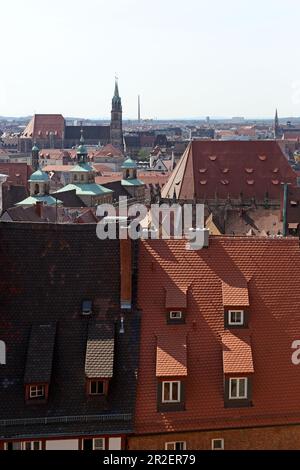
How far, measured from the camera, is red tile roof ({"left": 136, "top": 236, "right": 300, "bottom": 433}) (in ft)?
72.3

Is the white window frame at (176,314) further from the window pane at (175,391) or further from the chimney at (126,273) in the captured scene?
the window pane at (175,391)

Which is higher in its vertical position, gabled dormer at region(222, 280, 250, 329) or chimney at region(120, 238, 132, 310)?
chimney at region(120, 238, 132, 310)

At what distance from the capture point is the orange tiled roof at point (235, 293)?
78.1ft

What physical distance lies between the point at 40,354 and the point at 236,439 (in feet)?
21.2

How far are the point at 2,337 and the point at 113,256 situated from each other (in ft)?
15.1

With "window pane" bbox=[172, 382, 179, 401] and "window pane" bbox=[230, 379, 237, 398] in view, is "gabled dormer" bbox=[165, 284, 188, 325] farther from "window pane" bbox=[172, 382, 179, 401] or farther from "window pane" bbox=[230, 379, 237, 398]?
"window pane" bbox=[230, 379, 237, 398]

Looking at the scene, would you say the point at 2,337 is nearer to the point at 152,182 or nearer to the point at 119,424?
the point at 119,424

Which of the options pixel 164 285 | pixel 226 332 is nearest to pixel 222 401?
pixel 226 332

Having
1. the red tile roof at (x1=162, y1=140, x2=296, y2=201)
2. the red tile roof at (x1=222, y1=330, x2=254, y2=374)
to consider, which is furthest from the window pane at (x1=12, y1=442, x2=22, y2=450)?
the red tile roof at (x1=162, y1=140, x2=296, y2=201)

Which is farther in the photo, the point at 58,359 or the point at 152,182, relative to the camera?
the point at 152,182

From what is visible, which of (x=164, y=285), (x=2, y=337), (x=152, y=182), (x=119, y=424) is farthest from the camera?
(x=152, y=182)

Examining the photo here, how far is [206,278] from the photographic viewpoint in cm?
2475

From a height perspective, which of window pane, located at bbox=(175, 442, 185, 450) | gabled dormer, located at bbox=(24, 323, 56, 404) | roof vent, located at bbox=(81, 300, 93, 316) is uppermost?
roof vent, located at bbox=(81, 300, 93, 316)

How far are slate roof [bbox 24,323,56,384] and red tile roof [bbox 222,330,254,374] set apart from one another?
211 inches
